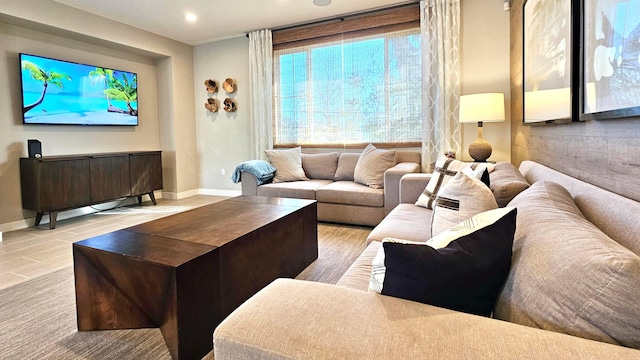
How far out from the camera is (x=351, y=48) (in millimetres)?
4594

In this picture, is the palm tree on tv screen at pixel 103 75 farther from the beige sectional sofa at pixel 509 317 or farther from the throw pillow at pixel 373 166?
the beige sectional sofa at pixel 509 317

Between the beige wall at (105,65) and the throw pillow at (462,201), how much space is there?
4.49 meters

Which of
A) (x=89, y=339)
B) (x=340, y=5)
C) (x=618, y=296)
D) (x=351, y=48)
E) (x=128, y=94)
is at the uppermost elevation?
(x=340, y=5)

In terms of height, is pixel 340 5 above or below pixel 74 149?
above

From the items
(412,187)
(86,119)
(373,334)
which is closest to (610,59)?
(373,334)

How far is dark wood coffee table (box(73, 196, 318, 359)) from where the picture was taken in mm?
1468

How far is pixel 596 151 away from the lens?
1511 mm

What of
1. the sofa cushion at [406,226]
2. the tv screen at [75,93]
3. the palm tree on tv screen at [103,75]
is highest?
the palm tree on tv screen at [103,75]

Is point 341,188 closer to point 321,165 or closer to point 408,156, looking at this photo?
point 321,165

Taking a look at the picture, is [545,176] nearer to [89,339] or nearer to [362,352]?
[362,352]

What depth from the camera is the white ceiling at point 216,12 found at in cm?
401

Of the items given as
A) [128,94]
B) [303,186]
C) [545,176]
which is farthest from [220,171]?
[545,176]

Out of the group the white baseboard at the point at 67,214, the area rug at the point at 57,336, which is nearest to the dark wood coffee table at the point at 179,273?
the area rug at the point at 57,336

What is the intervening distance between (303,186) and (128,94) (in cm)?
308
